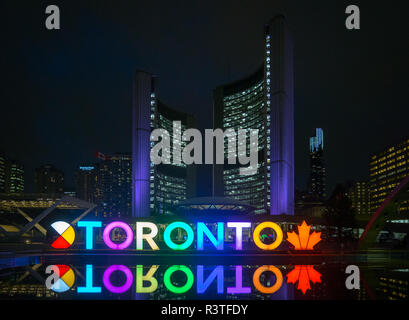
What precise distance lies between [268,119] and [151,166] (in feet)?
166

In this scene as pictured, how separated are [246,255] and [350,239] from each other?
36.6 metres

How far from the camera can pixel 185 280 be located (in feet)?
53.6

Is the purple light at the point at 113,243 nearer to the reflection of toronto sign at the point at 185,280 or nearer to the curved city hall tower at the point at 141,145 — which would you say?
the reflection of toronto sign at the point at 185,280

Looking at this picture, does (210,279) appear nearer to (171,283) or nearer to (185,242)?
(171,283)

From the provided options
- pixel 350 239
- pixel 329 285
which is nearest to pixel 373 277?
pixel 329 285

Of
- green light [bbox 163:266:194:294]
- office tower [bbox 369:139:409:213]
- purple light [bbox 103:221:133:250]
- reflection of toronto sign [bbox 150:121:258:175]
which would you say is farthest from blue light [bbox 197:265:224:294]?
office tower [bbox 369:139:409:213]

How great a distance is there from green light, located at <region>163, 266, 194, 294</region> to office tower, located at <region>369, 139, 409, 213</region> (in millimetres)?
131013

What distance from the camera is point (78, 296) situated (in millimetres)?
12742

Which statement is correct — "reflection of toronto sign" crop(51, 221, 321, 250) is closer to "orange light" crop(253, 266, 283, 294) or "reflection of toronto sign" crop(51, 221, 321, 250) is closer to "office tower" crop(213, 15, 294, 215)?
"orange light" crop(253, 266, 283, 294)

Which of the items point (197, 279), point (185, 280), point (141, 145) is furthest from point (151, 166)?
point (185, 280)

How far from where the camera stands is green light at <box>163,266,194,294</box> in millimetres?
14039
